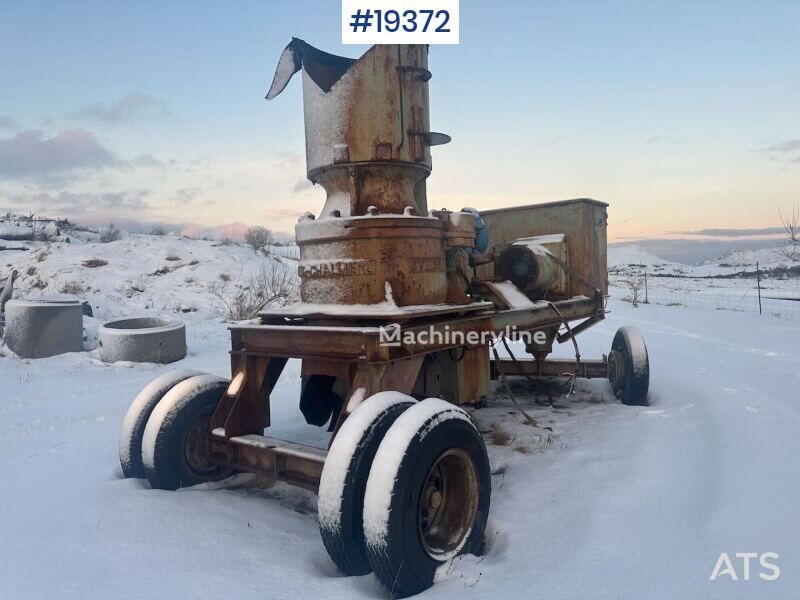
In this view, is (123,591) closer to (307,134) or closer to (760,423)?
(307,134)

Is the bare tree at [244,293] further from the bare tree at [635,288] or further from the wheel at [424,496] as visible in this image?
the bare tree at [635,288]

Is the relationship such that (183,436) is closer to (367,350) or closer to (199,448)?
(199,448)

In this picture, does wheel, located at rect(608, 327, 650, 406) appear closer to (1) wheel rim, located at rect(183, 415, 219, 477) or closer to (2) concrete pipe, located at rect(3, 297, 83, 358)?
(1) wheel rim, located at rect(183, 415, 219, 477)

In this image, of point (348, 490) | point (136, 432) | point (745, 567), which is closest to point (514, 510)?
point (745, 567)

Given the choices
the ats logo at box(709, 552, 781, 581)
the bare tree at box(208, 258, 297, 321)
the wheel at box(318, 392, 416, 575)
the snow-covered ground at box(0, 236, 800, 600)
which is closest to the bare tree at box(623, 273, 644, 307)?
the bare tree at box(208, 258, 297, 321)

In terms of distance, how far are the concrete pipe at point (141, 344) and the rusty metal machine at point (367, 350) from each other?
519 centimetres

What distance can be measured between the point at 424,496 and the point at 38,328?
9207 mm

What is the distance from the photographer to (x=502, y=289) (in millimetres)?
5387

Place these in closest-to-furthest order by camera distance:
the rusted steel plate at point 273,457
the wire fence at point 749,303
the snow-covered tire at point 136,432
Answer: the rusted steel plate at point 273,457
the snow-covered tire at point 136,432
the wire fence at point 749,303

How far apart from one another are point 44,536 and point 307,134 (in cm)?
335

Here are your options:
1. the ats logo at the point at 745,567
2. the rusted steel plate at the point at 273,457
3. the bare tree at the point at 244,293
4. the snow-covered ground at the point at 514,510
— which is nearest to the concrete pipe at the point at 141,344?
the snow-covered ground at the point at 514,510

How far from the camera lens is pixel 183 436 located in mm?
4070

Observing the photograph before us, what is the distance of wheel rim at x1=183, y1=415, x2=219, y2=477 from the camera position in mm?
4129

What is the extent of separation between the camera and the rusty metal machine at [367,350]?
9.60 feet
